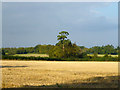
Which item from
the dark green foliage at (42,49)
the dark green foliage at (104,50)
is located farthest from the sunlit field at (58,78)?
the dark green foliage at (104,50)

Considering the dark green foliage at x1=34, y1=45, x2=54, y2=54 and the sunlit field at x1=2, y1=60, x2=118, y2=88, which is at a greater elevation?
the dark green foliage at x1=34, y1=45, x2=54, y2=54

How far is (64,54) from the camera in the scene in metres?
69.3

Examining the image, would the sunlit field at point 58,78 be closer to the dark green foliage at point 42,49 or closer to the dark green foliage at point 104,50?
the dark green foliage at point 42,49

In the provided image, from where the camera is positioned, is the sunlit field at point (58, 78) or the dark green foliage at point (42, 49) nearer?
the sunlit field at point (58, 78)

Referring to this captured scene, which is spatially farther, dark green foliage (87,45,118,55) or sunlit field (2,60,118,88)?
dark green foliage (87,45,118,55)

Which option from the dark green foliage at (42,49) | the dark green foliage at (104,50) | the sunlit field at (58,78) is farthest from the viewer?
the dark green foliage at (104,50)

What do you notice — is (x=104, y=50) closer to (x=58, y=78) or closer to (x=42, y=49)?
(x=42, y=49)

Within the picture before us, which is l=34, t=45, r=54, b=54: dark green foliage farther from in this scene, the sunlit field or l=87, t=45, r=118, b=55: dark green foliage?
the sunlit field

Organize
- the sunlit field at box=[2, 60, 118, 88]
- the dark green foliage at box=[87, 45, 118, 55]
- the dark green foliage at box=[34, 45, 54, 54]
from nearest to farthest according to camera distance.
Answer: the sunlit field at box=[2, 60, 118, 88], the dark green foliage at box=[34, 45, 54, 54], the dark green foliage at box=[87, 45, 118, 55]

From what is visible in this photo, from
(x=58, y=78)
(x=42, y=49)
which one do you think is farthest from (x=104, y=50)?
(x=58, y=78)

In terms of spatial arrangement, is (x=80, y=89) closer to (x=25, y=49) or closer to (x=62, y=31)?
(x=62, y=31)

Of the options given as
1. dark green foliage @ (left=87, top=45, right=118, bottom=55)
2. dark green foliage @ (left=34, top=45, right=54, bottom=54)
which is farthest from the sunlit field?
dark green foliage @ (left=87, top=45, right=118, bottom=55)

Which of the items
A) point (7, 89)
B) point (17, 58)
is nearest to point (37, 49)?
point (17, 58)

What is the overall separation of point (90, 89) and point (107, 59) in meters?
52.7
